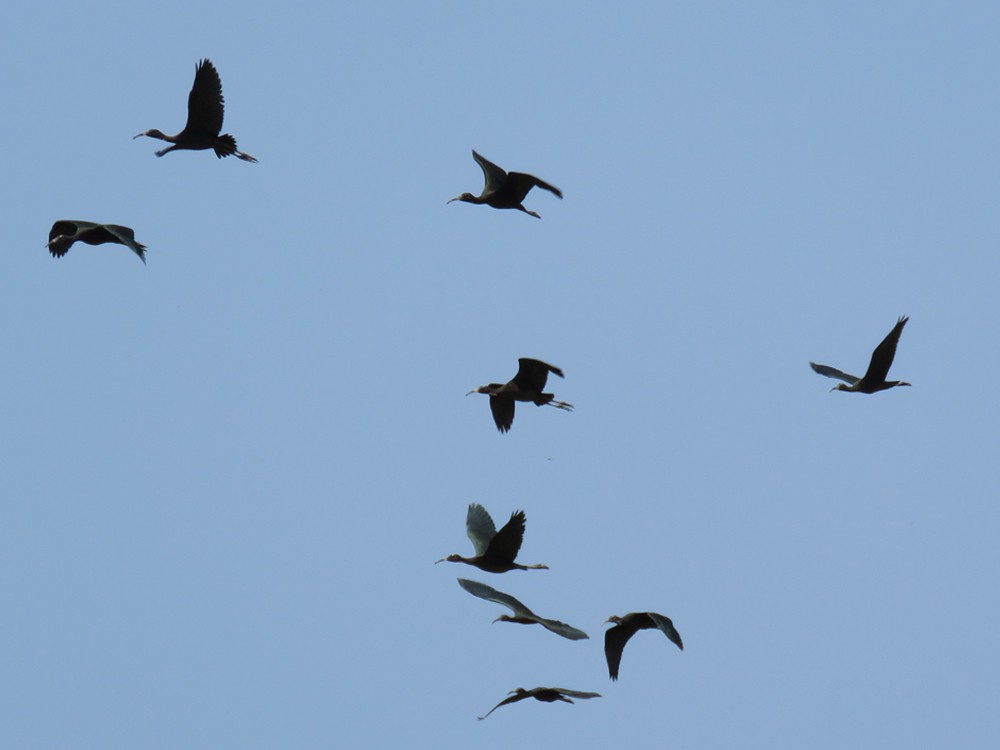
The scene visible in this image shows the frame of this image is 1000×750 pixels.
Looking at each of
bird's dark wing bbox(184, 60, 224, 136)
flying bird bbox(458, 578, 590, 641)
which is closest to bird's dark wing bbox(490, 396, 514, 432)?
flying bird bbox(458, 578, 590, 641)

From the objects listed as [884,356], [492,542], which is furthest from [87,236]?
[884,356]

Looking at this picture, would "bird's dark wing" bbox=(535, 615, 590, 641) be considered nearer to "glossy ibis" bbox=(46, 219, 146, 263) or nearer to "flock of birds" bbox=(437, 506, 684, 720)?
"flock of birds" bbox=(437, 506, 684, 720)

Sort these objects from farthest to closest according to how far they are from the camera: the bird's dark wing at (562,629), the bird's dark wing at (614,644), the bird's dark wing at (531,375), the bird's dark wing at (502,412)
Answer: the bird's dark wing at (502,412), the bird's dark wing at (531,375), the bird's dark wing at (614,644), the bird's dark wing at (562,629)

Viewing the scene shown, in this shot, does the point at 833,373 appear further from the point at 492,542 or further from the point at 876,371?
the point at 492,542

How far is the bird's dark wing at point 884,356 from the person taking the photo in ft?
82.8

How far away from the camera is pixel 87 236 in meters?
24.7

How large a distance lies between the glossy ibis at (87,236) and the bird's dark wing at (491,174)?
485 cm

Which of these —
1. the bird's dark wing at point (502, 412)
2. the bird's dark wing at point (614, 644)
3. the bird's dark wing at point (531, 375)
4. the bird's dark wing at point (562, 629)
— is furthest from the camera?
the bird's dark wing at point (502, 412)

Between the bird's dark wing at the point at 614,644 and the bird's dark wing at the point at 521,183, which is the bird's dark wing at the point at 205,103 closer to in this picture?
the bird's dark wing at the point at 521,183

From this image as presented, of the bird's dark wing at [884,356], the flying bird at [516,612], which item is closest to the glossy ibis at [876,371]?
the bird's dark wing at [884,356]

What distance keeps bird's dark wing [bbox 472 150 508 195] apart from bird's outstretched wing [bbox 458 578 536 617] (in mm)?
6023

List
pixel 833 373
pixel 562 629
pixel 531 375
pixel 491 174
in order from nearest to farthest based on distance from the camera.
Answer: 1. pixel 562 629
2. pixel 531 375
3. pixel 491 174
4. pixel 833 373

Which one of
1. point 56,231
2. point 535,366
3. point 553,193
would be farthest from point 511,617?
point 56,231

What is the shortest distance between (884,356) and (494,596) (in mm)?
7850
